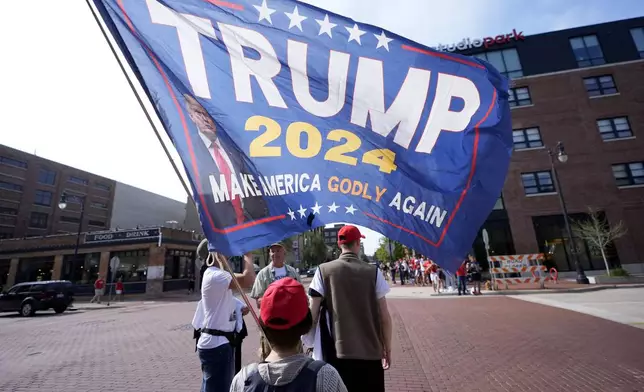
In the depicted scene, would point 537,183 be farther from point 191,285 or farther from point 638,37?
point 191,285

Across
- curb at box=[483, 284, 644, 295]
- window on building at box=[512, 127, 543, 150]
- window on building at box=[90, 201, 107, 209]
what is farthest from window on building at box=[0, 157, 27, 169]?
window on building at box=[512, 127, 543, 150]

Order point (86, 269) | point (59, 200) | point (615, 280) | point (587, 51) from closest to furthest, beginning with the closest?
1. point (615, 280)
2. point (587, 51)
3. point (86, 269)
4. point (59, 200)

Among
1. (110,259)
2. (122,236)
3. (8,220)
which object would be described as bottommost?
(110,259)

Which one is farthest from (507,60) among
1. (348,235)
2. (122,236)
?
(122,236)

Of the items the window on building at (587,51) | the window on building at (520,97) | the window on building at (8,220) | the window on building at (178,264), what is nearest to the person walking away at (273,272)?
the window on building at (178,264)

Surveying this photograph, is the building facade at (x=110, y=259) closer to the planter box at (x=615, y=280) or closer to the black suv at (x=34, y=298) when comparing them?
the black suv at (x=34, y=298)

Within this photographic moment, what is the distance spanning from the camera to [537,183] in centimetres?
2642

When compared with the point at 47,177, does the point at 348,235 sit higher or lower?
lower

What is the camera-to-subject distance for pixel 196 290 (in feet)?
100

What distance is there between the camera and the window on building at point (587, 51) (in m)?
27.8

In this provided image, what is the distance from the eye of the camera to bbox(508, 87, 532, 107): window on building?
28125 millimetres

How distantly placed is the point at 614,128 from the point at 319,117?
33741 millimetres

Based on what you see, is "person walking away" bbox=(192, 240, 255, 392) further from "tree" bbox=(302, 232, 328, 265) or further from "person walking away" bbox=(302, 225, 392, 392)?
"tree" bbox=(302, 232, 328, 265)

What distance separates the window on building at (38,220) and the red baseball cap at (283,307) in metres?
62.1
